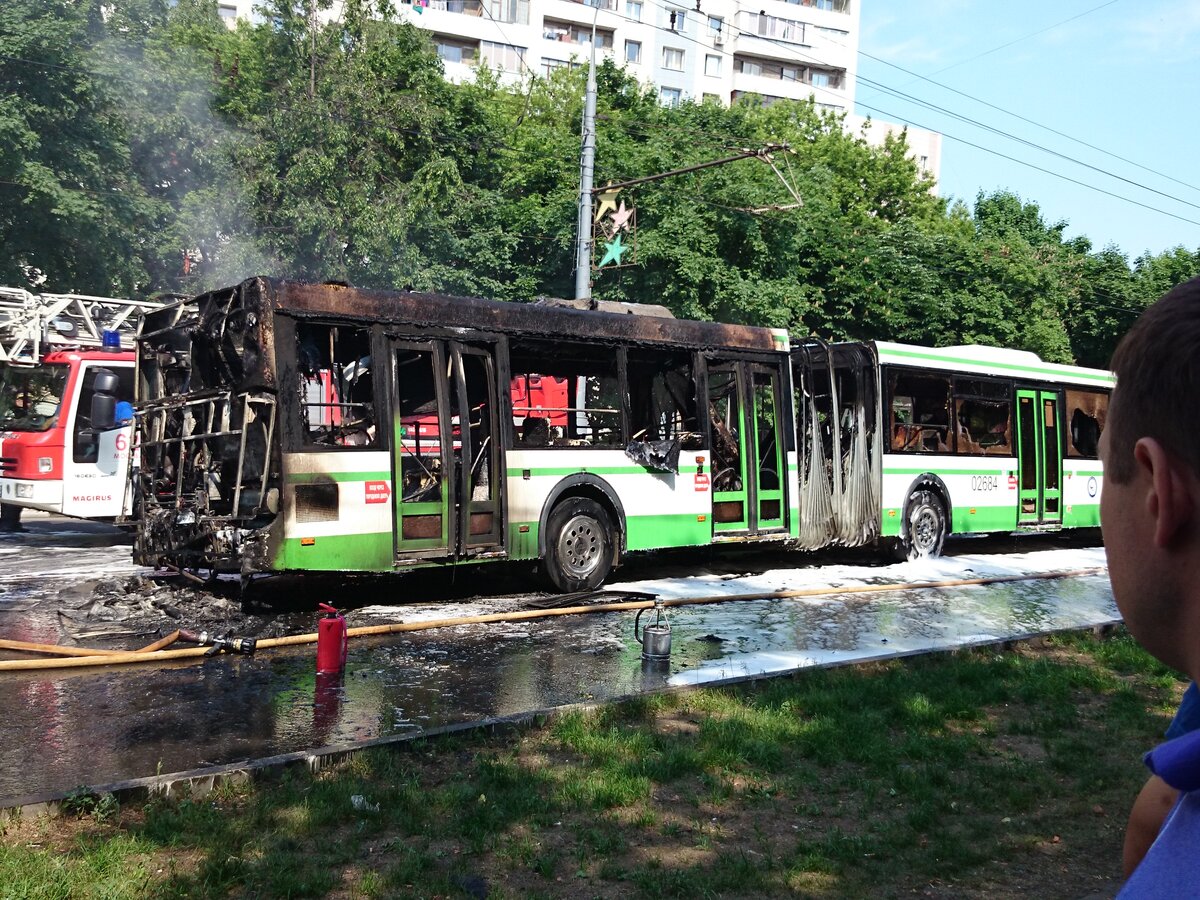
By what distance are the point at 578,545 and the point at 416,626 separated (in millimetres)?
3220

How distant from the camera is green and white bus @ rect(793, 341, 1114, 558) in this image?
54.5 feet

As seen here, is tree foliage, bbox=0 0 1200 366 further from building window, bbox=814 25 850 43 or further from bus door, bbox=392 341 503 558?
building window, bbox=814 25 850 43

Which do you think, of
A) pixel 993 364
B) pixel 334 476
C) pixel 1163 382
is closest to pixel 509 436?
pixel 334 476

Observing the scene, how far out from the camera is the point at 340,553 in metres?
10.8

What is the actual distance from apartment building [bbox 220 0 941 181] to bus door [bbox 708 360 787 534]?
1661 inches

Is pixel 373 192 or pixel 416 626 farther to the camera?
pixel 373 192

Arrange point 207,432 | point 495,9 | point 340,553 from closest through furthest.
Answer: point 340,553 < point 207,432 < point 495,9

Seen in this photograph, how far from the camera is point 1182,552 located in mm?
1041

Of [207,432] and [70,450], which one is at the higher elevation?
[207,432]

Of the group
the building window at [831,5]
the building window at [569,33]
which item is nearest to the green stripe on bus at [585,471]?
the building window at [569,33]

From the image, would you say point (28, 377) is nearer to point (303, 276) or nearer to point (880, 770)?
point (303, 276)

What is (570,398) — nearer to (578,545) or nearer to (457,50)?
(578,545)

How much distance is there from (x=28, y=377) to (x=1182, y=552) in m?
19.7

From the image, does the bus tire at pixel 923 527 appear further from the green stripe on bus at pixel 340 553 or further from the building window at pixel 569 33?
the building window at pixel 569 33
